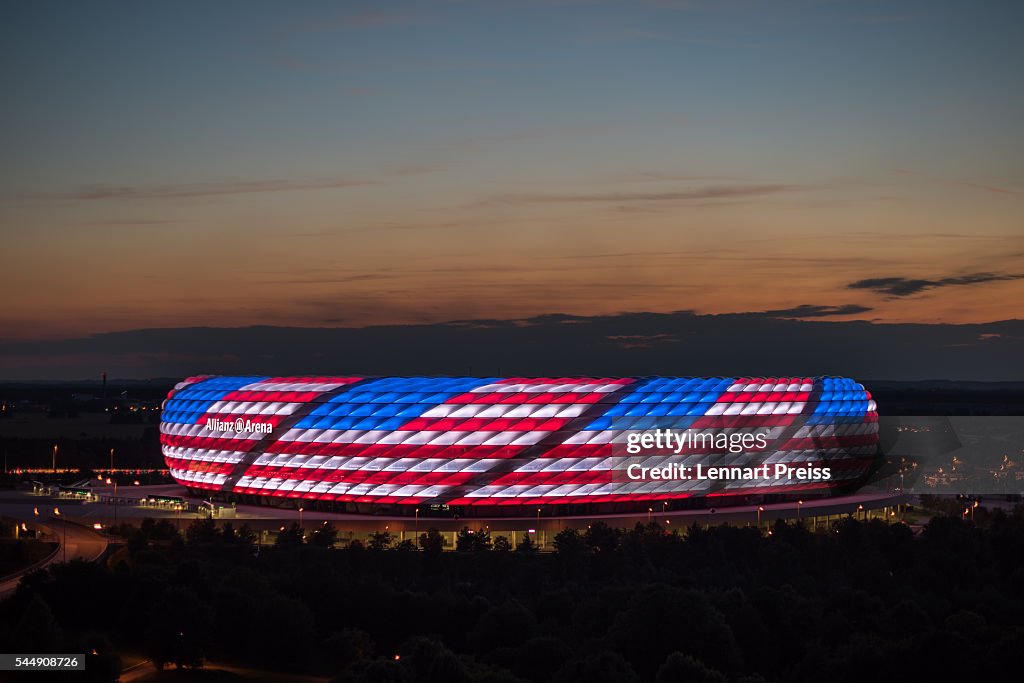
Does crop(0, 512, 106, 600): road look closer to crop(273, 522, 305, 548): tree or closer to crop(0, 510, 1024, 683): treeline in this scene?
crop(0, 510, 1024, 683): treeline

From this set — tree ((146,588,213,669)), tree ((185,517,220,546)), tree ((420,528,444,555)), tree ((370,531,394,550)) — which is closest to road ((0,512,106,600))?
tree ((185,517,220,546))

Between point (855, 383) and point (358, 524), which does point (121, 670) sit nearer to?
point (358, 524)

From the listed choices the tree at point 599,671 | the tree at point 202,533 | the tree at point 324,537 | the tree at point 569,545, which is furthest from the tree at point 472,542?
the tree at point 599,671

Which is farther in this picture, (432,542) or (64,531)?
(64,531)

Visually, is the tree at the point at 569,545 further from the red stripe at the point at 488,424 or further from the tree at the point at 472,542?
the red stripe at the point at 488,424

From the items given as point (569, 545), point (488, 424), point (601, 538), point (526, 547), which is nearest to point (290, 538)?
point (526, 547)

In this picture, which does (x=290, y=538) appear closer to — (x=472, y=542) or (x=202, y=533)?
(x=202, y=533)
